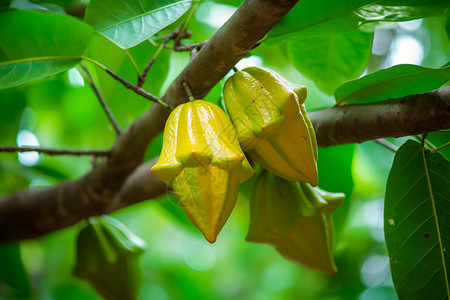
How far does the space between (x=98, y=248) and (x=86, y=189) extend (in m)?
0.20

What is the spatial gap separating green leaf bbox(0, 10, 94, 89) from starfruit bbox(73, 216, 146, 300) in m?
0.54

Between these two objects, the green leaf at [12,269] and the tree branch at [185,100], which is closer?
the tree branch at [185,100]

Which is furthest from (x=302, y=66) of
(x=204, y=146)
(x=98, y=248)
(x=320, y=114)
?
(x=98, y=248)

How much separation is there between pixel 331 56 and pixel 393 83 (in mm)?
308

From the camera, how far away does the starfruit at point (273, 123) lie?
0.65 metres

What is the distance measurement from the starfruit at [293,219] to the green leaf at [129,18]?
0.36m

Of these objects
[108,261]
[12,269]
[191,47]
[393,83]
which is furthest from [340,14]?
[12,269]

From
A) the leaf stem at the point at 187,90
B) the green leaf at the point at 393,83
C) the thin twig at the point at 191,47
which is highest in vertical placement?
the thin twig at the point at 191,47

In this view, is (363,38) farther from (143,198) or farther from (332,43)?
(143,198)

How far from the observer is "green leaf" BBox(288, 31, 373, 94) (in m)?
1.07

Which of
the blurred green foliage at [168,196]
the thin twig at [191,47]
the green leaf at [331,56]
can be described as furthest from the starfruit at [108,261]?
the green leaf at [331,56]

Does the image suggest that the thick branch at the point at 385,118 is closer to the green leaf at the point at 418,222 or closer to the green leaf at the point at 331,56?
the green leaf at the point at 418,222

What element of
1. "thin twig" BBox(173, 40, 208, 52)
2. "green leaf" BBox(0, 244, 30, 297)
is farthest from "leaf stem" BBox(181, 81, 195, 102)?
"green leaf" BBox(0, 244, 30, 297)

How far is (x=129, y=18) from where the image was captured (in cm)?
81
